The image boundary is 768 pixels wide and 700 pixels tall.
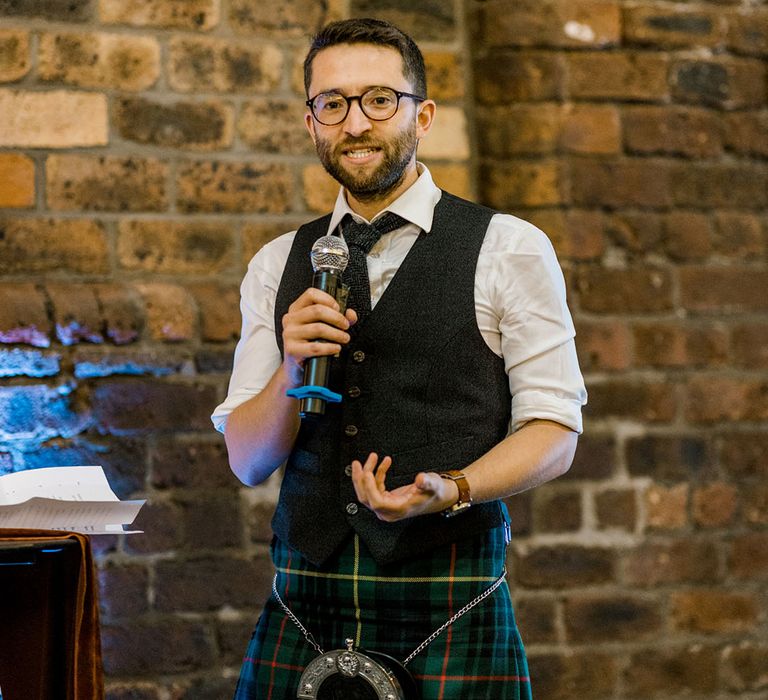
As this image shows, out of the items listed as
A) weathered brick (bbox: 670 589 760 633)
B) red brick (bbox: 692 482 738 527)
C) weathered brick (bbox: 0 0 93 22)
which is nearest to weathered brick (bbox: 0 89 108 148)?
weathered brick (bbox: 0 0 93 22)

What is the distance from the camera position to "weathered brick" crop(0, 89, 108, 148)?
2449 mm

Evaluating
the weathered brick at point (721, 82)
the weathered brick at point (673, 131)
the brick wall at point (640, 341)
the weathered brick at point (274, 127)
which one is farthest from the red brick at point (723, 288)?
the weathered brick at point (274, 127)

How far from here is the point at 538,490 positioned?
2566 mm

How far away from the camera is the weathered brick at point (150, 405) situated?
7.95 feet

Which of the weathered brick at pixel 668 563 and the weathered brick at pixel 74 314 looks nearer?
the weathered brick at pixel 74 314

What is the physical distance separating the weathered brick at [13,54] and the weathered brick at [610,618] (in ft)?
5.71

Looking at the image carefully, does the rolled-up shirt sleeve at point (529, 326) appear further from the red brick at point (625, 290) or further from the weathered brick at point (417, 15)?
the weathered brick at point (417, 15)

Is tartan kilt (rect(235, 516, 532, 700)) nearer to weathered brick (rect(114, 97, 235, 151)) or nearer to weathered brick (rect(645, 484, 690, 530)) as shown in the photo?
weathered brick (rect(645, 484, 690, 530))

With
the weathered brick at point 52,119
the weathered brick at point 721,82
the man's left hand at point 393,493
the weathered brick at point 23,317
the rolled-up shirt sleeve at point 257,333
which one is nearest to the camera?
the man's left hand at point 393,493

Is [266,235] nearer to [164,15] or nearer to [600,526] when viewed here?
[164,15]

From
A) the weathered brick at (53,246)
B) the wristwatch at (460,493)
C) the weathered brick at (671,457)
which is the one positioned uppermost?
the weathered brick at (53,246)

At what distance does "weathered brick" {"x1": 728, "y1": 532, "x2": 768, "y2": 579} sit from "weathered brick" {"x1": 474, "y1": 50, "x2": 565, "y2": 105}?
116cm

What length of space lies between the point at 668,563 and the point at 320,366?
1.45m

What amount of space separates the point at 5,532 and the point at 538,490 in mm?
Answer: 1412
